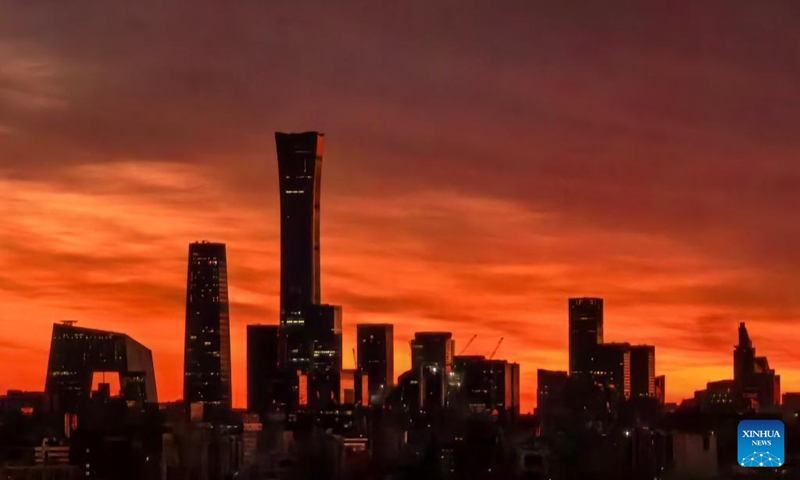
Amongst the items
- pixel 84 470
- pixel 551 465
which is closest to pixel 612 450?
pixel 551 465

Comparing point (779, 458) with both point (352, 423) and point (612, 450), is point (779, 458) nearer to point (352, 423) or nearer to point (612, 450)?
point (612, 450)

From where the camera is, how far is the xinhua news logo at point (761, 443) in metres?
55.1

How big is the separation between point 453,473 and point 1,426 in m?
38.2

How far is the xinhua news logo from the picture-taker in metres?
55.1

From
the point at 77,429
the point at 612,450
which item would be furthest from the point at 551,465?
the point at 77,429

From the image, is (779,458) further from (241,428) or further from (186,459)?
(241,428)

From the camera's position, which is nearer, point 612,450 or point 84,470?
point 612,450

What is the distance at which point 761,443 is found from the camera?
5600cm

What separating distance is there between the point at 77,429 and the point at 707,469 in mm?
58127

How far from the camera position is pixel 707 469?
3625 inches

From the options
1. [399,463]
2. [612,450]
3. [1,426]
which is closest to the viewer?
[612,450]

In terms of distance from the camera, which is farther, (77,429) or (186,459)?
(77,429)

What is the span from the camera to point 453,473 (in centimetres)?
11438

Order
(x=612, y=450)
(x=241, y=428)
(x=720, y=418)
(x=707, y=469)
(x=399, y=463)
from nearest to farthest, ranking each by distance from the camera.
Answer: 1. (x=707, y=469)
2. (x=720, y=418)
3. (x=612, y=450)
4. (x=399, y=463)
5. (x=241, y=428)
